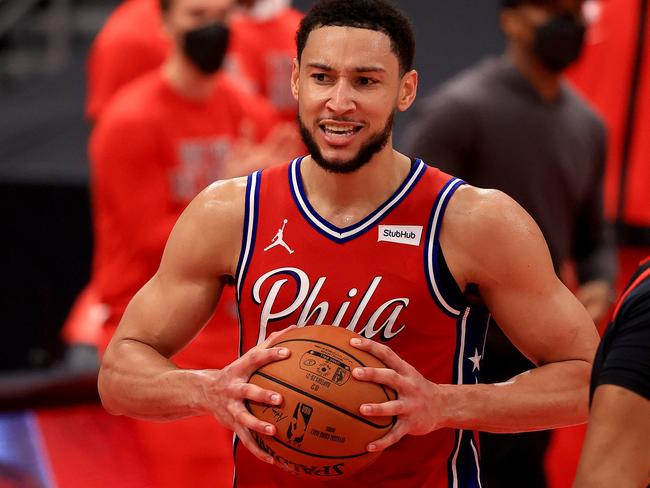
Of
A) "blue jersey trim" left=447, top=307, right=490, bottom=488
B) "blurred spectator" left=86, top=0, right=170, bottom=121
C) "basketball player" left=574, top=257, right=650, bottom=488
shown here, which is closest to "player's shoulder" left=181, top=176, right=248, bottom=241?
"blue jersey trim" left=447, top=307, right=490, bottom=488

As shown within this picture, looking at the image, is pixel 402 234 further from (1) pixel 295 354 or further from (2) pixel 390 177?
(1) pixel 295 354

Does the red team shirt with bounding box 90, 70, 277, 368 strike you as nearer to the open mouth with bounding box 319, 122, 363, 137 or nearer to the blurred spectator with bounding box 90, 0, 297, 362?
the blurred spectator with bounding box 90, 0, 297, 362

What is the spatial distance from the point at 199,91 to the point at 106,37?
4.34 ft

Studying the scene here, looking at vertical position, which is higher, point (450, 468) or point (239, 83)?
point (239, 83)

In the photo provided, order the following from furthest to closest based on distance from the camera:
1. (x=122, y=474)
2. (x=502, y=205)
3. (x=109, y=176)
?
(x=122, y=474) < (x=109, y=176) < (x=502, y=205)

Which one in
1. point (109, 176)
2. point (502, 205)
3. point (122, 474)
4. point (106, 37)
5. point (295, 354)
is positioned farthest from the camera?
point (106, 37)

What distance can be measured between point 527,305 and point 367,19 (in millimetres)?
813

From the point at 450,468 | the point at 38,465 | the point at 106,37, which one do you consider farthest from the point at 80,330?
the point at 450,468

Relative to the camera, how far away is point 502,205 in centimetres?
312

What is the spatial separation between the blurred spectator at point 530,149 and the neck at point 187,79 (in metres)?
1.10

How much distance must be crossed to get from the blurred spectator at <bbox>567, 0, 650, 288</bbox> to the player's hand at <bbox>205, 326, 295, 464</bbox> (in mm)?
4700

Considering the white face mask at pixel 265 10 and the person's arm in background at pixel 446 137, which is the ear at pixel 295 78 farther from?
the white face mask at pixel 265 10

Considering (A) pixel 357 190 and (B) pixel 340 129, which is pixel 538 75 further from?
(B) pixel 340 129

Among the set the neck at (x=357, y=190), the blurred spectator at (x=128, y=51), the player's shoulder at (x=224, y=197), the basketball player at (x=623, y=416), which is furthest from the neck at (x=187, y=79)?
the basketball player at (x=623, y=416)
